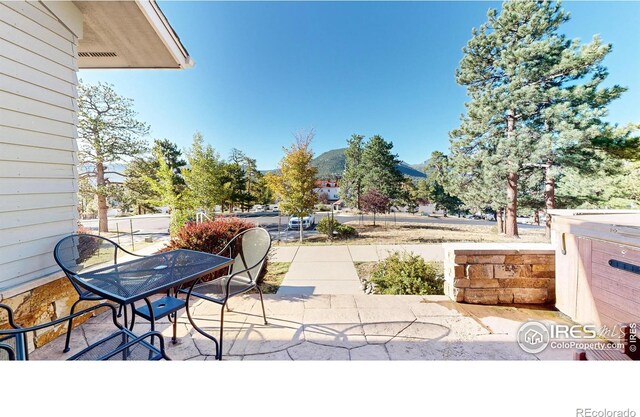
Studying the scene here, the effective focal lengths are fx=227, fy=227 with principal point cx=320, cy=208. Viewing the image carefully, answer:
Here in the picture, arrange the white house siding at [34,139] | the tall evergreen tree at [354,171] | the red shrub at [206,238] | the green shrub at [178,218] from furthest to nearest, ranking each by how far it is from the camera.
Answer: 1. the tall evergreen tree at [354,171]
2. the green shrub at [178,218]
3. the red shrub at [206,238]
4. the white house siding at [34,139]

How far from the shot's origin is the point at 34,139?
5.63 feet

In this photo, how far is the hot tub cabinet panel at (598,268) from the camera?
141 cm

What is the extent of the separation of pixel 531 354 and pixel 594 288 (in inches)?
27.4

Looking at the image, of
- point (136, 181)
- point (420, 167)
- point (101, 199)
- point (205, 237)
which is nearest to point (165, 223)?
point (136, 181)

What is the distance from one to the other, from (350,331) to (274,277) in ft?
8.69

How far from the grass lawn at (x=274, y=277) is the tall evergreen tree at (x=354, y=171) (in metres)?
16.4

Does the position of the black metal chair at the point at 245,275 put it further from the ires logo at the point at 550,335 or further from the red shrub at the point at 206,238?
the ires logo at the point at 550,335

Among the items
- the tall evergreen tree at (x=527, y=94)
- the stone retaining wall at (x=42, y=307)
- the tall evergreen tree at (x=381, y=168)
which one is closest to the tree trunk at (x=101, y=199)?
the stone retaining wall at (x=42, y=307)

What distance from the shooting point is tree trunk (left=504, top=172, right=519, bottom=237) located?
842 centimetres

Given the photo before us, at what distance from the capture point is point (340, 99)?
9.16m

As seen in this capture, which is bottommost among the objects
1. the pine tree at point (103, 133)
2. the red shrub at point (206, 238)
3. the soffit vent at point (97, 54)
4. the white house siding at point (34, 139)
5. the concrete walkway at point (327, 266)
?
the concrete walkway at point (327, 266)

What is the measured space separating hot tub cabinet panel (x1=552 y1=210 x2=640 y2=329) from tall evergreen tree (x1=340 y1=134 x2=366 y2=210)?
1884 cm

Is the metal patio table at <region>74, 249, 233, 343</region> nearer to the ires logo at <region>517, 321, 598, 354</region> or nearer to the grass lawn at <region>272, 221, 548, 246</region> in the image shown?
the ires logo at <region>517, 321, 598, 354</region>

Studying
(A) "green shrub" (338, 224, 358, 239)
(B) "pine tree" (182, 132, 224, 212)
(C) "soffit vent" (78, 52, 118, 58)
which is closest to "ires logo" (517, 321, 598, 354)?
(C) "soffit vent" (78, 52, 118, 58)
